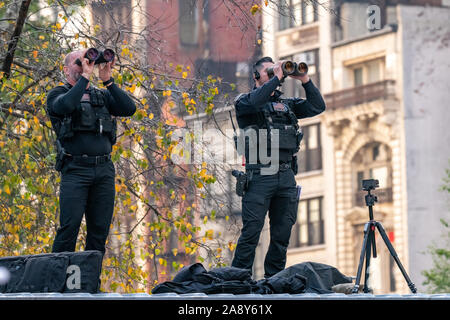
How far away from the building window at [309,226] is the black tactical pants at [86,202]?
40245 mm

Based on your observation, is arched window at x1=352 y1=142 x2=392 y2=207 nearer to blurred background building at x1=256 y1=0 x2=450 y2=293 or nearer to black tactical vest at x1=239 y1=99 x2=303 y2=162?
blurred background building at x1=256 y1=0 x2=450 y2=293

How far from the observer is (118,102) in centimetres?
936

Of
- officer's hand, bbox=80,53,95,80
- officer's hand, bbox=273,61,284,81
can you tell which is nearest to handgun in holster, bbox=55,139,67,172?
officer's hand, bbox=80,53,95,80

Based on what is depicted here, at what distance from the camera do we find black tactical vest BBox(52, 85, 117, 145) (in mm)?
9219

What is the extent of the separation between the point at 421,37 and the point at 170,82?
33452 mm

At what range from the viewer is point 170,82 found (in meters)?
15.0

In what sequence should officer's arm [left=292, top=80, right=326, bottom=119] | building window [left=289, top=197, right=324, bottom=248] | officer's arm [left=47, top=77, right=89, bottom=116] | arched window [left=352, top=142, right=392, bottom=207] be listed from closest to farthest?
officer's arm [left=47, top=77, right=89, bottom=116], officer's arm [left=292, top=80, right=326, bottom=119], arched window [left=352, top=142, right=392, bottom=207], building window [left=289, top=197, right=324, bottom=248]

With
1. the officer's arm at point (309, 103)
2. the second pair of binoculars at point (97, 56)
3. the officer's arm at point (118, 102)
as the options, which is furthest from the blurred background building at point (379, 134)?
the second pair of binoculars at point (97, 56)

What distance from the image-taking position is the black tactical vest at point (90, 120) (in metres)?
9.22

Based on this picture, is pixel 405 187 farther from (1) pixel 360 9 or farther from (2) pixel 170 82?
(2) pixel 170 82

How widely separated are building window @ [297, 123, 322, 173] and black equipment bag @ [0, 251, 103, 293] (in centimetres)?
4218

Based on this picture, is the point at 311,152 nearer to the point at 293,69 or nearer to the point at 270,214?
the point at 270,214
